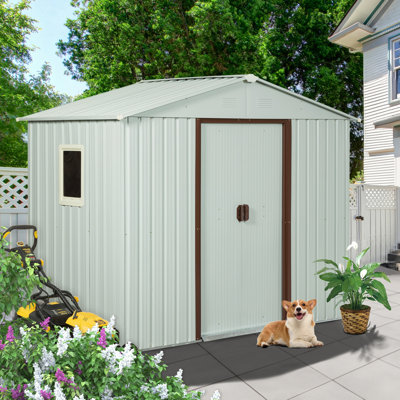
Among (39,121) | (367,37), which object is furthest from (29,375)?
(367,37)

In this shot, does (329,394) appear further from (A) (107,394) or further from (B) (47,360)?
(B) (47,360)

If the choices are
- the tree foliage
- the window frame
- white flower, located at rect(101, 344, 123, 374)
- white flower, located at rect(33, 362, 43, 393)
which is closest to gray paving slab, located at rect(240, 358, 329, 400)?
white flower, located at rect(101, 344, 123, 374)

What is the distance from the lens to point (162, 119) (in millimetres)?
4266

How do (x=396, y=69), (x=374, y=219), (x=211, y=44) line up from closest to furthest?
(x=374, y=219)
(x=396, y=69)
(x=211, y=44)

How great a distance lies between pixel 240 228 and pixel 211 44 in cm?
1092

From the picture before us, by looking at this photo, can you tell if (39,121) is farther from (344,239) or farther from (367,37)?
(367,37)

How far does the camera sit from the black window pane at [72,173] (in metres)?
4.56

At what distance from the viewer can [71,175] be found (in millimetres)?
4645

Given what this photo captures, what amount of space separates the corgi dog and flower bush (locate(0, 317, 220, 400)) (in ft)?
7.08

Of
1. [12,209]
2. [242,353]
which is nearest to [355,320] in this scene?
[242,353]

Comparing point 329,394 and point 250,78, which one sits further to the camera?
point 250,78

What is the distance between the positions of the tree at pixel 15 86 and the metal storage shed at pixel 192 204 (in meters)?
6.73

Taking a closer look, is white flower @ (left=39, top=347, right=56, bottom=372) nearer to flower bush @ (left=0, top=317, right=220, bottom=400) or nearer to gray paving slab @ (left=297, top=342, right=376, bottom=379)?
flower bush @ (left=0, top=317, right=220, bottom=400)

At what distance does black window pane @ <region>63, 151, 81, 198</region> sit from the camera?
4562mm
